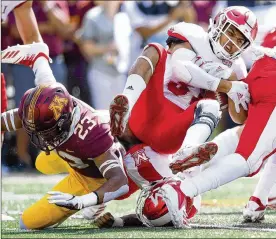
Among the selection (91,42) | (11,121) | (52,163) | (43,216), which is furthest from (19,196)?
(91,42)

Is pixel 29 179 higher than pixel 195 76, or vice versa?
pixel 195 76

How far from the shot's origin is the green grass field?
4.62 m

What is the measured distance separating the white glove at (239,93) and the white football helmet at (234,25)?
0.18 metres

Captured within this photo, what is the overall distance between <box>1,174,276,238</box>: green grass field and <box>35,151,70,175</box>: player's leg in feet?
0.95

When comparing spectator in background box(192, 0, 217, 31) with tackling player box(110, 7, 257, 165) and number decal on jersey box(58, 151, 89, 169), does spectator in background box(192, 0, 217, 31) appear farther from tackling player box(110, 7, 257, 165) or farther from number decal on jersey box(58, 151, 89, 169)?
number decal on jersey box(58, 151, 89, 169)

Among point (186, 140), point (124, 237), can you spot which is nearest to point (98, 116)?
point (186, 140)

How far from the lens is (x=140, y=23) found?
9.49 metres

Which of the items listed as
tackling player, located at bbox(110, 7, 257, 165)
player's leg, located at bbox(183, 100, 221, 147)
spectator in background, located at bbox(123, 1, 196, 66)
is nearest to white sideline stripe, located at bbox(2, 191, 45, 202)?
tackling player, located at bbox(110, 7, 257, 165)

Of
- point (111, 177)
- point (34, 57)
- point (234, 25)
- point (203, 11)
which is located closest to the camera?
point (111, 177)

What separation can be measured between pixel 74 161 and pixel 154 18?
15.1ft

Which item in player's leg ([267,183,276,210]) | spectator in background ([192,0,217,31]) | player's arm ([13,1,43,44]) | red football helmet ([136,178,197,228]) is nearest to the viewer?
red football helmet ([136,178,197,228])

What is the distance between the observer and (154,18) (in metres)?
9.62

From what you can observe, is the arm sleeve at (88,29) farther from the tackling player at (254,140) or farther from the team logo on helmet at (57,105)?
the team logo on helmet at (57,105)

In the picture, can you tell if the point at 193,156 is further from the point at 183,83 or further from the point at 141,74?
the point at 183,83
